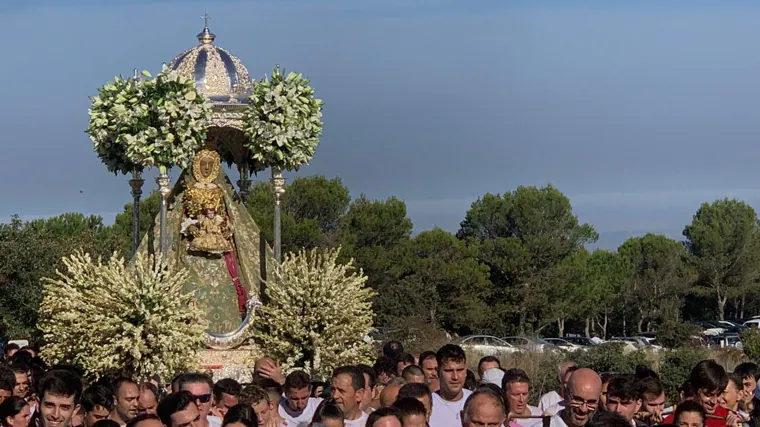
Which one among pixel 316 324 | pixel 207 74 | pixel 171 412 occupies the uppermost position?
pixel 207 74

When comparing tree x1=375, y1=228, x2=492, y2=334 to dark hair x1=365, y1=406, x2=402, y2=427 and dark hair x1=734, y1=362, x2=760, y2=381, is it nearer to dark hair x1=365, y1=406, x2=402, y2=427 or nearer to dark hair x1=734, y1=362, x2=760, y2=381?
dark hair x1=734, y1=362, x2=760, y2=381

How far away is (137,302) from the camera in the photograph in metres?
21.4

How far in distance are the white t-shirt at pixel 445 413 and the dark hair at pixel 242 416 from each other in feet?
7.71

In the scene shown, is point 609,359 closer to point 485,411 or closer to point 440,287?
point 485,411

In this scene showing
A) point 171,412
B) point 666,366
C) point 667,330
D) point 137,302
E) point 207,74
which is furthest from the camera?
point 667,330

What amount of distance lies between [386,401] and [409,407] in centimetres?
216

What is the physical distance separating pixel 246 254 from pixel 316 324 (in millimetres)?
2598

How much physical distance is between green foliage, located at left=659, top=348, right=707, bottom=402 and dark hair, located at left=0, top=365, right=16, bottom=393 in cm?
1750

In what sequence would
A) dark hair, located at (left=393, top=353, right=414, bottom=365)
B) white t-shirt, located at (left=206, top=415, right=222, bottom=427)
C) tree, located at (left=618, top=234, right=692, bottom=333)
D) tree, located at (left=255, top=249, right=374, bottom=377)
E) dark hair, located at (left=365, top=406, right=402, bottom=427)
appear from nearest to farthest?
dark hair, located at (left=365, top=406, right=402, bottom=427), white t-shirt, located at (left=206, top=415, right=222, bottom=427), dark hair, located at (left=393, top=353, right=414, bottom=365), tree, located at (left=255, top=249, right=374, bottom=377), tree, located at (left=618, top=234, right=692, bottom=333)

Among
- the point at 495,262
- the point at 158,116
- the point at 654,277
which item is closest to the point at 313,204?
the point at 495,262

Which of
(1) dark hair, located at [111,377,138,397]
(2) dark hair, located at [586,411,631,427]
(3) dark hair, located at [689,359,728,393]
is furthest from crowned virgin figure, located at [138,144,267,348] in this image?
(2) dark hair, located at [586,411,631,427]

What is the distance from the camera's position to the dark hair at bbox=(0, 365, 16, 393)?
13.2 metres

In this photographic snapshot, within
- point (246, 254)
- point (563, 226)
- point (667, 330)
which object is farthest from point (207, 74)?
point (563, 226)

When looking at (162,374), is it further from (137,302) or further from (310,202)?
(310,202)
